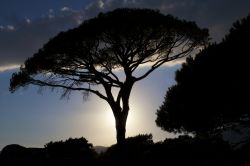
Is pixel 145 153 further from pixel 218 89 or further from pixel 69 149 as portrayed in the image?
pixel 69 149

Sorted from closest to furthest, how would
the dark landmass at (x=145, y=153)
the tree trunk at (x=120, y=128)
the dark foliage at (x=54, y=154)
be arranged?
the dark landmass at (x=145, y=153) → the dark foliage at (x=54, y=154) → the tree trunk at (x=120, y=128)

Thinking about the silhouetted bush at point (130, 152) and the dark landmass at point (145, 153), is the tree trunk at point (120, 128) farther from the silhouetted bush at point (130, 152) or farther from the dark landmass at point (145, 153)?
the dark landmass at point (145, 153)

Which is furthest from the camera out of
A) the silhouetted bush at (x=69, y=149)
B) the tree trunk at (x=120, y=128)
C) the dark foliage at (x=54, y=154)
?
the tree trunk at (x=120, y=128)

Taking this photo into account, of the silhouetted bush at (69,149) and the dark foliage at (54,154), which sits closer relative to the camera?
the dark foliage at (54,154)

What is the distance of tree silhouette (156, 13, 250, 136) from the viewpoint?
20203 mm

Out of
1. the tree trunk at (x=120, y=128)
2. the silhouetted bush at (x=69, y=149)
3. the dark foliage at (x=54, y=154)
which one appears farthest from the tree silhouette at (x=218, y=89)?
the tree trunk at (x=120, y=128)

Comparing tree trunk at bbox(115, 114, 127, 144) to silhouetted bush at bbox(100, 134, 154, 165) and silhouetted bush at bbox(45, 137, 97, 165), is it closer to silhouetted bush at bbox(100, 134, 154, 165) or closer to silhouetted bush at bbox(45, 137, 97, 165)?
silhouetted bush at bbox(100, 134, 154, 165)

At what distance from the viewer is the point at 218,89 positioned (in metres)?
20.8

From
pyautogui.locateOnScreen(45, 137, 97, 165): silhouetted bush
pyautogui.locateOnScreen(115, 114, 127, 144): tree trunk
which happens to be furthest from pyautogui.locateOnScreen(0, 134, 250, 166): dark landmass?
pyautogui.locateOnScreen(115, 114, 127, 144): tree trunk

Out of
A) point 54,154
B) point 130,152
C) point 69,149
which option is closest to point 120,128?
point 69,149

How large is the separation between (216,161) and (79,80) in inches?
732

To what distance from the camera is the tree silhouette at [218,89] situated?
20.2 meters

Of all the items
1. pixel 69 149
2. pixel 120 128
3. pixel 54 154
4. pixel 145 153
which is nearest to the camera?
pixel 145 153

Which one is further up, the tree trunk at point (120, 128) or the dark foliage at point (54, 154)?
the tree trunk at point (120, 128)
